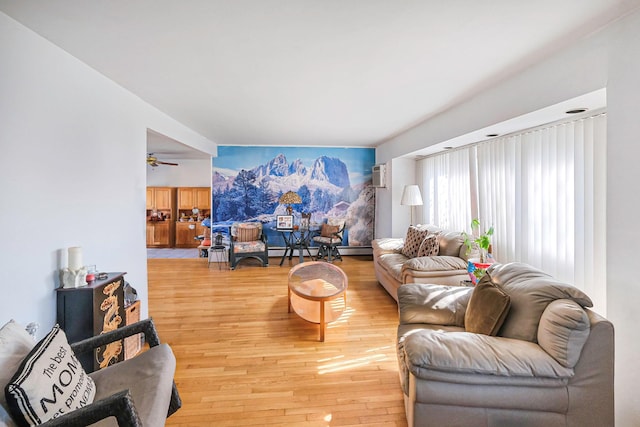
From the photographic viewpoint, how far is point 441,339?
5.48 feet

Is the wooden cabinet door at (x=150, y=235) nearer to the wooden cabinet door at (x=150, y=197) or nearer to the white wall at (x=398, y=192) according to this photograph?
the wooden cabinet door at (x=150, y=197)

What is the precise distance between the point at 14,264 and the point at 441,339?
2459 millimetres

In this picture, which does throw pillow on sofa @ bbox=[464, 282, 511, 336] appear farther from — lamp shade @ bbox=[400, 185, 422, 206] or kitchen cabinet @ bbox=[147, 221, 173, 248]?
kitchen cabinet @ bbox=[147, 221, 173, 248]

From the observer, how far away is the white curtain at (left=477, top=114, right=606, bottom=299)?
2426mm

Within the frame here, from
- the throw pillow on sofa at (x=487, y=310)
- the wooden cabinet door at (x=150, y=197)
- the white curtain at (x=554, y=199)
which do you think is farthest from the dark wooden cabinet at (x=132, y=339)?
the wooden cabinet door at (x=150, y=197)

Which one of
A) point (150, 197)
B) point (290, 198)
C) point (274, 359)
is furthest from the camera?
point (150, 197)

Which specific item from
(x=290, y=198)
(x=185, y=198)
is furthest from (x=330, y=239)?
(x=185, y=198)

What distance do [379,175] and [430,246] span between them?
9.22 feet

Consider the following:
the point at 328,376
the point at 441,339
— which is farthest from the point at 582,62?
the point at 328,376

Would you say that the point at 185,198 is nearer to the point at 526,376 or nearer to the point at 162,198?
the point at 162,198

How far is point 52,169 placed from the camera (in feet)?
6.57

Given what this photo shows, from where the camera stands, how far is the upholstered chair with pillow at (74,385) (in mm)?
1118

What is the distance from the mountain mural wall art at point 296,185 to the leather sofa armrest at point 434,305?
4.71m

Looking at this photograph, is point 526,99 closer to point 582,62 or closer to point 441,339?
point 582,62
